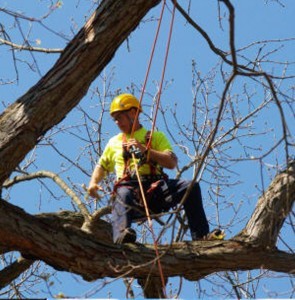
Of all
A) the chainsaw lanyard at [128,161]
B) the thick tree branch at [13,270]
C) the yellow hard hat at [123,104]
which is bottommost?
the thick tree branch at [13,270]

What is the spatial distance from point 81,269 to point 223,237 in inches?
42.3

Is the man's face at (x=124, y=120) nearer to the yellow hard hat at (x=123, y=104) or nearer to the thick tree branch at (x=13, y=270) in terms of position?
the yellow hard hat at (x=123, y=104)

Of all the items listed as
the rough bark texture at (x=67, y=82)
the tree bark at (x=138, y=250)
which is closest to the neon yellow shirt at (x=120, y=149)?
the tree bark at (x=138, y=250)

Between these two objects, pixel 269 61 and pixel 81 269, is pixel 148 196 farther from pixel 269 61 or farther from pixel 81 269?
pixel 269 61

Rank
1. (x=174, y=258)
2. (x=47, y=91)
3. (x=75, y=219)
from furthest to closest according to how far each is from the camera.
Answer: (x=75, y=219)
(x=174, y=258)
(x=47, y=91)

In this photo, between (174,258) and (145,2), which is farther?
(174,258)

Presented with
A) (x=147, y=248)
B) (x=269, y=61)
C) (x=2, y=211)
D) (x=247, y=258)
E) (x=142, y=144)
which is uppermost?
(x=269, y=61)

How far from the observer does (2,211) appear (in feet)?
16.0

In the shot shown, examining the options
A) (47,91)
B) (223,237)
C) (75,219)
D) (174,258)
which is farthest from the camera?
(75,219)

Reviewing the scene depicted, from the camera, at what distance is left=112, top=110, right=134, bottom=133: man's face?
19.3 ft

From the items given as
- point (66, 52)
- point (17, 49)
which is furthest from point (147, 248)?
point (17, 49)

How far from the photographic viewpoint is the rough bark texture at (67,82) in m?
4.70

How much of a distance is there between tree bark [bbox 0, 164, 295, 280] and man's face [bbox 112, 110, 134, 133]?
1063 mm

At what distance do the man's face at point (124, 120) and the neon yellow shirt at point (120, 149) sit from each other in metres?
0.07
